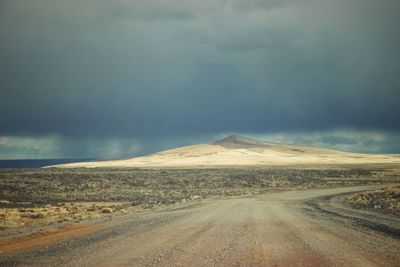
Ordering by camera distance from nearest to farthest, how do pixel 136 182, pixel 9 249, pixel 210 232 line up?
pixel 9 249
pixel 210 232
pixel 136 182

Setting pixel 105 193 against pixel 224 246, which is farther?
pixel 105 193

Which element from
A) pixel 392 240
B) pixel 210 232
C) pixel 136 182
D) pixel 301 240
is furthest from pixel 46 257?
pixel 136 182

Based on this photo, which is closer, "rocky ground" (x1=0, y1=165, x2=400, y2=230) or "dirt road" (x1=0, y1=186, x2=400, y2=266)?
"dirt road" (x1=0, y1=186, x2=400, y2=266)

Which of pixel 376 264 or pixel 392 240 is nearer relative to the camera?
pixel 376 264

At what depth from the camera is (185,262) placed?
11.4 metres

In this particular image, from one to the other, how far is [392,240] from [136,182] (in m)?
59.6

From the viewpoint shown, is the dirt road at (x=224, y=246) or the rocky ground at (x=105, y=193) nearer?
the dirt road at (x=224, y=246)

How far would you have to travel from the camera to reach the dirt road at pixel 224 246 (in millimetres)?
11539

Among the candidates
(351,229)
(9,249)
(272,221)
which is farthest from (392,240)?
(9,249)

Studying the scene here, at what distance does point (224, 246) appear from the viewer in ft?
45.6

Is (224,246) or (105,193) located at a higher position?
(105,193)

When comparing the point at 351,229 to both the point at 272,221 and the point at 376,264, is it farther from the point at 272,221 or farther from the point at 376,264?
the point at 376,264

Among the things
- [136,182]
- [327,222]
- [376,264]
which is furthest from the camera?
[136,182]

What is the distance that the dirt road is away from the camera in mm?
11539
